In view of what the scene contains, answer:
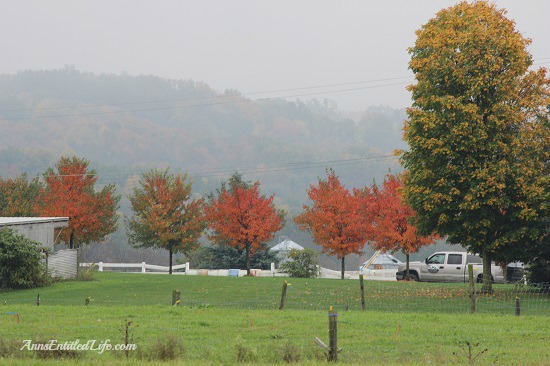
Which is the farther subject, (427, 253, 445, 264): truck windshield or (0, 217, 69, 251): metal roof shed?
(427, 253, 445, 264): truck windshield

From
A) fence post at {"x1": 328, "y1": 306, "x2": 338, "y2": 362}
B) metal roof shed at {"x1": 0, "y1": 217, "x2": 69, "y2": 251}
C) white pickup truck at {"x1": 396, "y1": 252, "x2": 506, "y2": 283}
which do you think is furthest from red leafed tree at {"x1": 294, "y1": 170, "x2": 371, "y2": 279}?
fence post at {"x1": 328, "y1": 306, "x2": 338, "y2": 362}

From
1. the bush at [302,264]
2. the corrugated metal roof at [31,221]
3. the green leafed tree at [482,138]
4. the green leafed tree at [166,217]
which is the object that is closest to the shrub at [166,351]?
the green leafed tree at [482,138]

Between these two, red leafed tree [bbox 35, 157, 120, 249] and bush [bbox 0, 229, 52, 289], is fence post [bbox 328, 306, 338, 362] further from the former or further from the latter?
red leafed tree [bbox 35, 157, 120, 249]

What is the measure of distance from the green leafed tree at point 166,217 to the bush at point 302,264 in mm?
8789

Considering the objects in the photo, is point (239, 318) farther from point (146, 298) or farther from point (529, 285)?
point (529, 285)

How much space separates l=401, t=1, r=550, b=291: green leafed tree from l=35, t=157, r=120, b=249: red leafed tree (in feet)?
92.0

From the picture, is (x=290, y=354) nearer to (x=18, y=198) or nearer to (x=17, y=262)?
(x=17, y=262)

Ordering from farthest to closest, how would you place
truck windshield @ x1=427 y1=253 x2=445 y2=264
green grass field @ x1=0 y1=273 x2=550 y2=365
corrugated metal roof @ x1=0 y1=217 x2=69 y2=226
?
truck windshield @ x1=427 y1=253 x2=445 y2=264, corrugated metal roof @ x1=0 y1=217 x2=69 y2=226, green grass field @ x1=0 y1=273 x2=550 y2=365

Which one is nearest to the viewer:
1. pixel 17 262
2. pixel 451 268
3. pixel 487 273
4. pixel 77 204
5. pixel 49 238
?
pixel 487 273

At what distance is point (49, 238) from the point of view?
4272 cm

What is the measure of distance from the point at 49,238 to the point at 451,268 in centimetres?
2438

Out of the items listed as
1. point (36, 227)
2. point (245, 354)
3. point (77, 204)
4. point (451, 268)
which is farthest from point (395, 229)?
point (245, 354)

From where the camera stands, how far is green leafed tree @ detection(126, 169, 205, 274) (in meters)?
56.4

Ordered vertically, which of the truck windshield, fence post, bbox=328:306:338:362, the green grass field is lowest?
the green grass field
